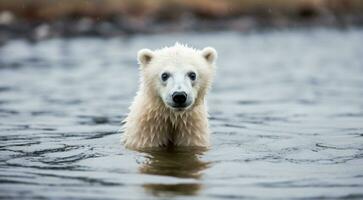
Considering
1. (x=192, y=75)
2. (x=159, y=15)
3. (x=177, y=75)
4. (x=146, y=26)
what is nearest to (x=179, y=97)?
→ (x=177, y=75)

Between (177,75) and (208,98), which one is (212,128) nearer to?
(177,75)

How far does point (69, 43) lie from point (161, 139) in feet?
60.9

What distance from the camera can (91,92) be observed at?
15.6 m

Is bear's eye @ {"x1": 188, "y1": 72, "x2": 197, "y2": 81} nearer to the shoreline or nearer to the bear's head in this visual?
the bear's head

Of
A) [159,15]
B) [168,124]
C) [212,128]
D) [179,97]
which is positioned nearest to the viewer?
[179,97]

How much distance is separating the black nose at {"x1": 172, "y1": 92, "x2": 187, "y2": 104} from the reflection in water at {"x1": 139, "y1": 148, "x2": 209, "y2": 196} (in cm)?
64

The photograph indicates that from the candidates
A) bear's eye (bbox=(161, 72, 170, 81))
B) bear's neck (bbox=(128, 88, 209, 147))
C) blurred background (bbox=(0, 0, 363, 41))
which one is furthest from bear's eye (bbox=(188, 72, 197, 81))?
blurred background (bbox=(0, 0, 363, 41))

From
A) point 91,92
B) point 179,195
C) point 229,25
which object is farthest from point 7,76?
point 229,25

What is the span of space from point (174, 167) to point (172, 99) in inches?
26.1

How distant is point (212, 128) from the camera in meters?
10.9

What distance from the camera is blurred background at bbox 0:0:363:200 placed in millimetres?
6848

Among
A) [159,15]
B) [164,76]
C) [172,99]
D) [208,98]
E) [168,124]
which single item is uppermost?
[159,15]

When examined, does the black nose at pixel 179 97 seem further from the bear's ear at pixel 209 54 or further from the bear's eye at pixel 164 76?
the bear's ear at pixel 209 54

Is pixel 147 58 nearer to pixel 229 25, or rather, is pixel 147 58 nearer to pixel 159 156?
pixel 159 156
